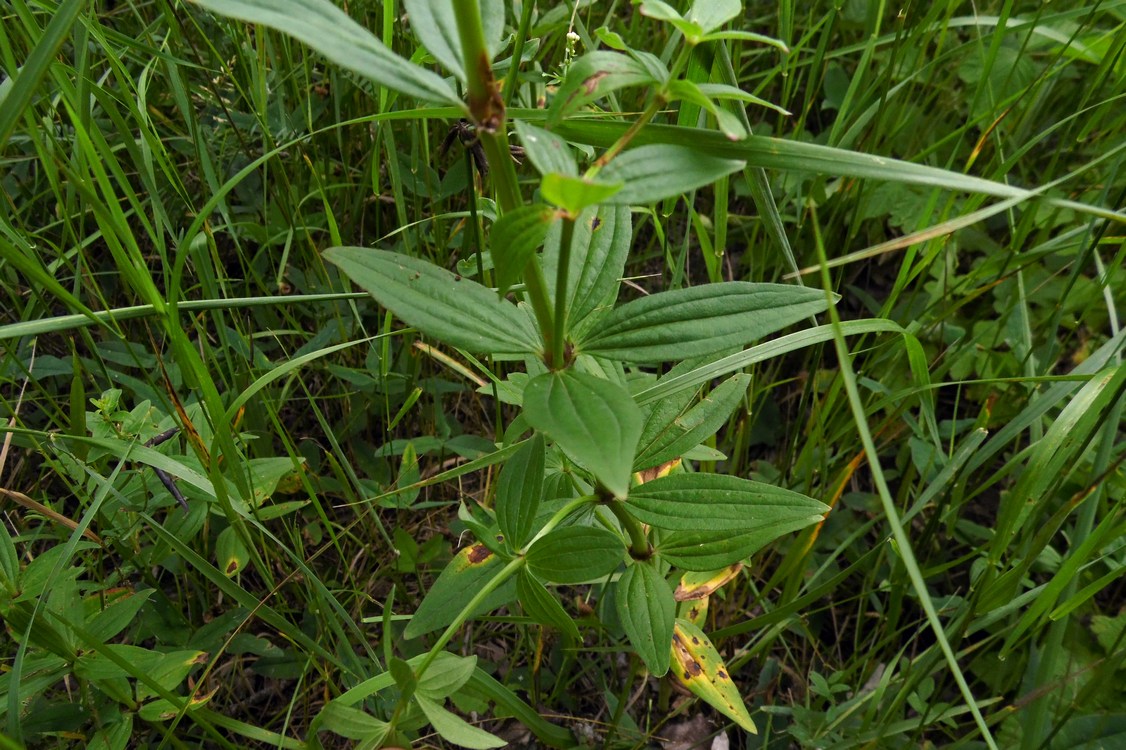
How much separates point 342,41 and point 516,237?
0.23 meters

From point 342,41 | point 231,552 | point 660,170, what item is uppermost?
point 342,41

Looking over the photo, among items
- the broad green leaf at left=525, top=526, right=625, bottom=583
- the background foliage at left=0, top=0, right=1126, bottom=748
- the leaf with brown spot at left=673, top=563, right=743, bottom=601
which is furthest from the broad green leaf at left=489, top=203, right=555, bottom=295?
the leaf with brown spot at left=673, top=563, right=743, bottom=601

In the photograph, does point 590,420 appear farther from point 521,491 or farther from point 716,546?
point 716,546

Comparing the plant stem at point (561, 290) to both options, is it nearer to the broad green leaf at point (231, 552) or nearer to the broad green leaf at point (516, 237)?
the broad green leaf at point (516, 237)

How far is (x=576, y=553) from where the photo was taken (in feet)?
3.57

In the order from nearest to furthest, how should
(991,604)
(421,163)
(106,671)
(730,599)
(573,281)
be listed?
(573,281), (106,671), (991,604), (730,599), (421,163)

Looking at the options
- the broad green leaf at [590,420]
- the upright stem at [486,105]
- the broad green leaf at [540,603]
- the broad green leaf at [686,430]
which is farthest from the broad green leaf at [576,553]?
the upright stem at [486,105]

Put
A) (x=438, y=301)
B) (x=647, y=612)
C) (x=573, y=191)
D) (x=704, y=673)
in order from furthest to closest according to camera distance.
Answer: (x=704, y=673), (x=647, y=612), (x=438, y=301), (x=573, y=191)

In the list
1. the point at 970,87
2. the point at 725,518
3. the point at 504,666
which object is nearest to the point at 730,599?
the point at 504,666

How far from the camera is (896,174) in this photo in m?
0.88

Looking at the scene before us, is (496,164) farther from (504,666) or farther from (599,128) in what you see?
(504,666)

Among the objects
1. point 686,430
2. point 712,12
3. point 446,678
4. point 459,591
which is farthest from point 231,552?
point 712,12

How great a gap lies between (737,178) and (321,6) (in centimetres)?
168

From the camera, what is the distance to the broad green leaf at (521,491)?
41.3 inches
